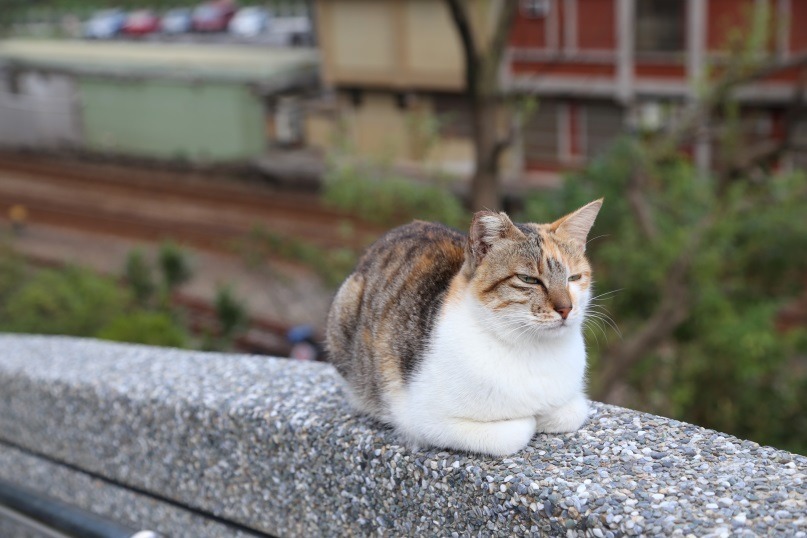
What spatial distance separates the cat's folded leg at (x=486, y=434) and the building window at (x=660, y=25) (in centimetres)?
1482

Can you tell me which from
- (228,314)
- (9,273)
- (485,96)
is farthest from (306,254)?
(9,273)

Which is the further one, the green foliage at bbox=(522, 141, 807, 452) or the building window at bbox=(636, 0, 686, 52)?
the building window at bbox=(636, 0, 686, 52)

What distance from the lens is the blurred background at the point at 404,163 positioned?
8875 millimetres

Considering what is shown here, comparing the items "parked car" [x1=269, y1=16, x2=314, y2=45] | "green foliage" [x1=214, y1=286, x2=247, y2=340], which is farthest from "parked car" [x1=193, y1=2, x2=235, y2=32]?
"green foliage" [x1=214, y1=286, x2=247, y2=340]

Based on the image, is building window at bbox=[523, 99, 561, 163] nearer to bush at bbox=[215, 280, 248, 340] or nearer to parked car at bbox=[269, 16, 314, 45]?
parked car at bbox=[269, 16, 314, 45]

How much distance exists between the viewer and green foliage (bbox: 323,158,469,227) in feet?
29.7

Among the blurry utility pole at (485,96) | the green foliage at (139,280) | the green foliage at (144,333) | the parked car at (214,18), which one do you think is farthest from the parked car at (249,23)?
the green foliage at (144,333)

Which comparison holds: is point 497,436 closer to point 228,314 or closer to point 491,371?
point 491,371

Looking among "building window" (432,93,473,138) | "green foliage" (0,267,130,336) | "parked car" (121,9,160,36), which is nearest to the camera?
"green foliage" (0,267,130,336)

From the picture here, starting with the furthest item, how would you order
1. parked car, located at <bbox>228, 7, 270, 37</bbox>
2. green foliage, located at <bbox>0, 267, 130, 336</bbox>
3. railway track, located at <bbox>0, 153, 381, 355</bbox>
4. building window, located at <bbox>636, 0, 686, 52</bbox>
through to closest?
parked car, located at <bbox>228, 7, 270, 37</bbox>, railway track, located at <bbox>0, 153, 381, 355</bbox>, building window, located at <bbox>636, 0, 686, 52</bbox>, green foliage, located at <bbox>0, 267, 130, 336</bbox>

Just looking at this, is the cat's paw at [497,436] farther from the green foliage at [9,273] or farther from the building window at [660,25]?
the building window at [660,25]

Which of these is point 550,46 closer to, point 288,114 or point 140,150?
point 288,114

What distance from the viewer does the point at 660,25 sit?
54.0 feet

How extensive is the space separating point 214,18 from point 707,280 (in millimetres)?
24579
